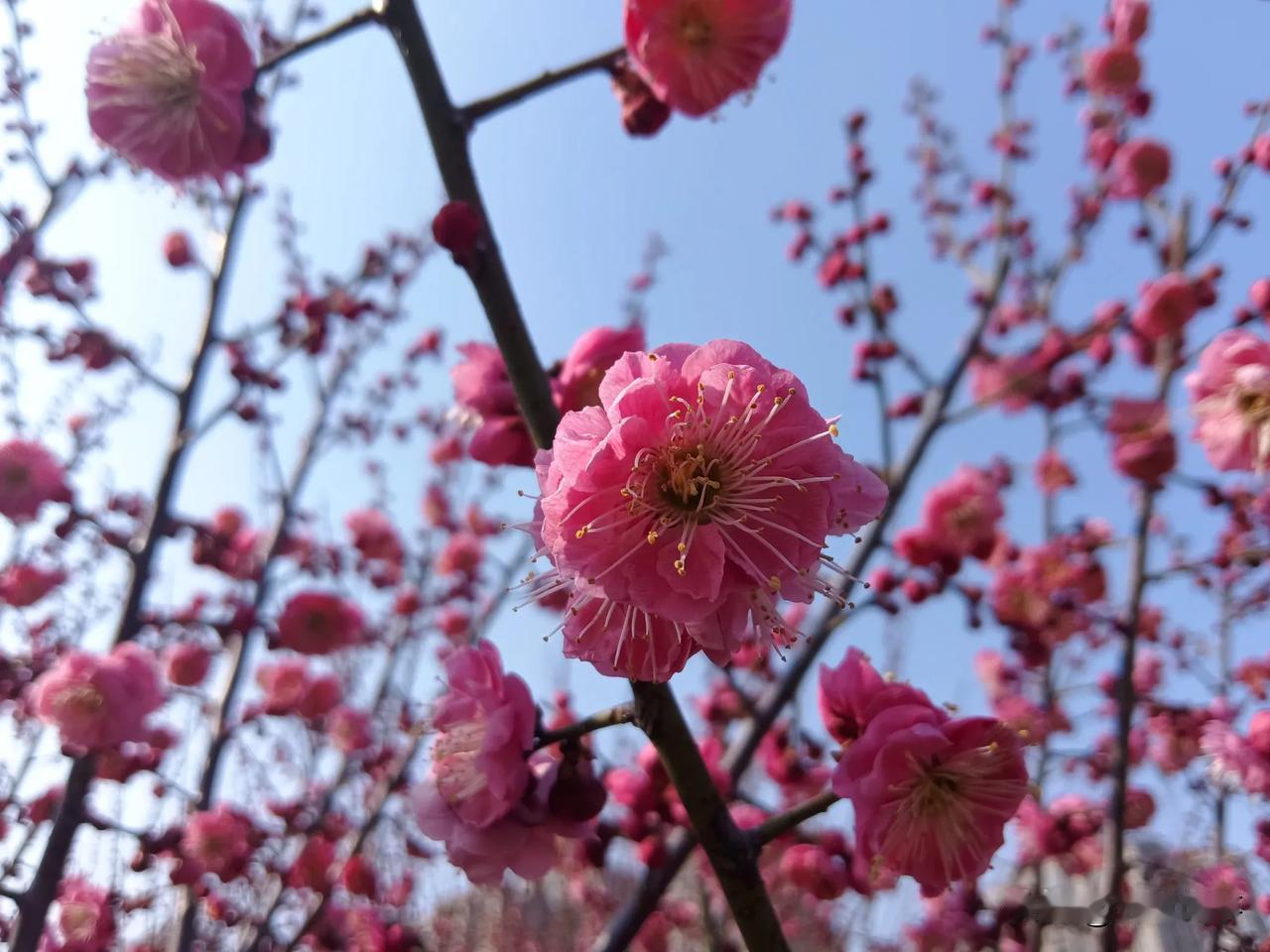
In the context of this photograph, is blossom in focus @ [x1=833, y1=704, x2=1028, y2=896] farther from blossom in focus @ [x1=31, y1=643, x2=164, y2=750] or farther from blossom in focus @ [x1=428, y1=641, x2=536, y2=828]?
blossom in focus @ [x1=31, y1=643, x2=164, y2=750]

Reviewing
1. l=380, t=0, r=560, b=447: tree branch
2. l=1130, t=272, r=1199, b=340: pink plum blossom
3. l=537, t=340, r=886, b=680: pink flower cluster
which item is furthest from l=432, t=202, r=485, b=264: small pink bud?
l=1130, t=272, r=1199, b=340: pink plum blossom

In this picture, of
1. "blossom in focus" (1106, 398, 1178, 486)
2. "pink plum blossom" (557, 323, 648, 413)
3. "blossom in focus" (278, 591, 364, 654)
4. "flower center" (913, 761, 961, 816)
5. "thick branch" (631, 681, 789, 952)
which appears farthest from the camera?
"blossom in focus" (278, 591, 364, 654)

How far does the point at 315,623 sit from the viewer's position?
143 inches

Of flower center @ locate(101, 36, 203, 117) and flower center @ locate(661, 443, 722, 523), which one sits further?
flower center @ locate(101, 36, 203, 117)

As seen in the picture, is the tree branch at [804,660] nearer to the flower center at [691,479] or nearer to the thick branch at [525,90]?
the flower center at [691,479]

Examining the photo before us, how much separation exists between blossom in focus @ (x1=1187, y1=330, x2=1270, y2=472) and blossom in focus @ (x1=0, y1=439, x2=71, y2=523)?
3588 mm

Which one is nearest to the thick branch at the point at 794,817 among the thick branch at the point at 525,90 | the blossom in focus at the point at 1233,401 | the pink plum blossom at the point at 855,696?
the pink plum blossom at the point at 855,696

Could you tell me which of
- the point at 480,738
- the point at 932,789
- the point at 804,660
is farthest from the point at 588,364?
the point at 804,660

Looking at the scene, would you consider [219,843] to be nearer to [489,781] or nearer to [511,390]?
[489,781]

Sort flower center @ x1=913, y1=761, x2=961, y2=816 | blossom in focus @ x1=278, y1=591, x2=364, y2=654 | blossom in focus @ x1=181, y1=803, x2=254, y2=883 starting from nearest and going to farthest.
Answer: flower center @ x1=913, y1=761, x2=961, y2=816 → blossom in focus @ x1=181, y1=803, x2=254, y2=883 → blossom in focus @ x1=278, y1=591, x2=364, y2=654

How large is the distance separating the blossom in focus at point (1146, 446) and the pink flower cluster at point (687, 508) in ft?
8.37

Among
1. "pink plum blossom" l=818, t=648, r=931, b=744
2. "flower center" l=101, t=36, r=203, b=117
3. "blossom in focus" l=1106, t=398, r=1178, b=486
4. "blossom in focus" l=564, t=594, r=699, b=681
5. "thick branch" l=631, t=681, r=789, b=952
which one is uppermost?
"blossom in focus" l=1106, t=398, r=1178, b=486

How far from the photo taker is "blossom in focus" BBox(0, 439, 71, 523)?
9.52ft

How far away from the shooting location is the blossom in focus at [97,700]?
7.98ft
